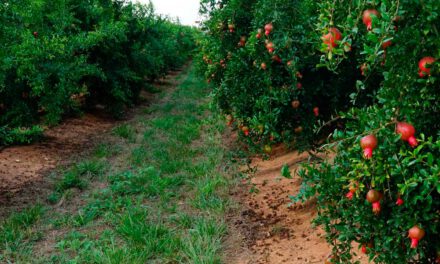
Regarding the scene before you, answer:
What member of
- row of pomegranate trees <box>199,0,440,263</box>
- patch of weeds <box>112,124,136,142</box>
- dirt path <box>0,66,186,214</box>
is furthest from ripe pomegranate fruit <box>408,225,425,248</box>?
patch of weeds <box>112,124,136,142</box>

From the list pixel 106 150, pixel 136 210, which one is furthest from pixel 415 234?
pixel 106 150

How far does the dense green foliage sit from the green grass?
107 cm

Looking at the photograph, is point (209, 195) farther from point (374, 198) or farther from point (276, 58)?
point (374, 198)

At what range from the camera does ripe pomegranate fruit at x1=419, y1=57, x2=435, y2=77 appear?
1749 millimetres

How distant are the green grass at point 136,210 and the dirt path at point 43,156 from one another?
25 cm

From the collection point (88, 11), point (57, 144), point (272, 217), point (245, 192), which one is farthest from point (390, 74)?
point (88, 11)

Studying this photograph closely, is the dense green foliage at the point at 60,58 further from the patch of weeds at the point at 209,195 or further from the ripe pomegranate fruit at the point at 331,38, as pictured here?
the ripe pomegranate fruit at the point at 331,38

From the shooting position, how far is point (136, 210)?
4.18 metres

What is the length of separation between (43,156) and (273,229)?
12.5 ft

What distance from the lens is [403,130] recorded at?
5.79ft

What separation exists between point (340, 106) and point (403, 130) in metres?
2.59

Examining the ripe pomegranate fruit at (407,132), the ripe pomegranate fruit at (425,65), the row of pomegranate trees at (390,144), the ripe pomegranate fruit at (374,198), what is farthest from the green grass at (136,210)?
the ripe pomegranate fruit at (425,65)

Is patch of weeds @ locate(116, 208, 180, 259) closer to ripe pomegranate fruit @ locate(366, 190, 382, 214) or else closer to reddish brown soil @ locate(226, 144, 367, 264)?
reddish brown soil @ locate(226, 144, 367, 264)

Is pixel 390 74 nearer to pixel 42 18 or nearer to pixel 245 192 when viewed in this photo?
pixel 245 192
